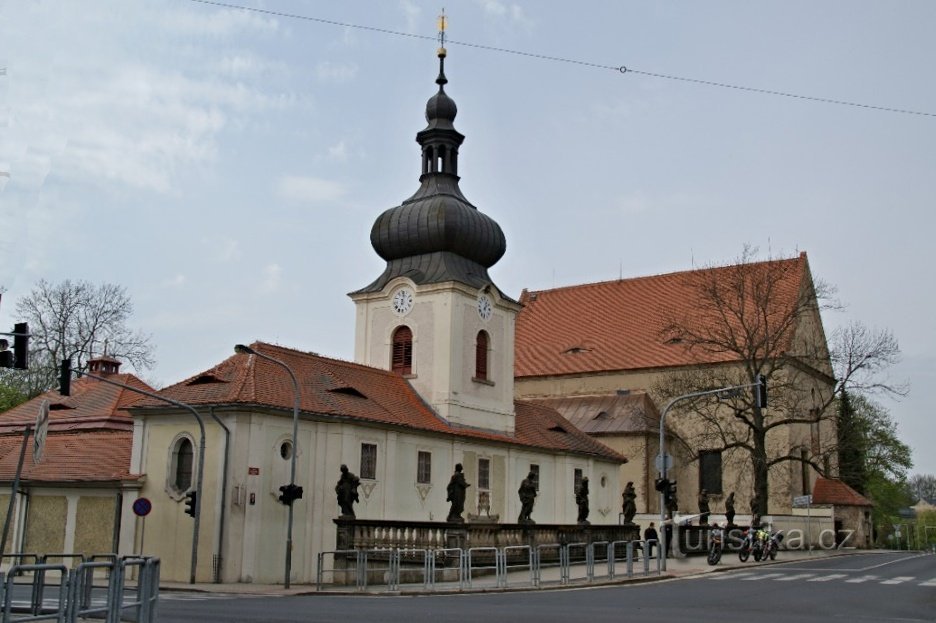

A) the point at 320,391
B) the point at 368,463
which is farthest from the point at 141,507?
the point at 368,463

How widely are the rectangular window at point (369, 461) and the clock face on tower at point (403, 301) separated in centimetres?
840

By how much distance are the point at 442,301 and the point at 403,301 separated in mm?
1942

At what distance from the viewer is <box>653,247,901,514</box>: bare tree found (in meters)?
45.5

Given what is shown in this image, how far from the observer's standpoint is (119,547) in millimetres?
31031

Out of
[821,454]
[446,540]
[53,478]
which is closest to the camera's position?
[446,540]

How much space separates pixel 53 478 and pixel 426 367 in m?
13.8

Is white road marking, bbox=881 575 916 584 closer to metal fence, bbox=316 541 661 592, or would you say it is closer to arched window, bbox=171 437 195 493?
metal fence, bbox=316 541 661 592

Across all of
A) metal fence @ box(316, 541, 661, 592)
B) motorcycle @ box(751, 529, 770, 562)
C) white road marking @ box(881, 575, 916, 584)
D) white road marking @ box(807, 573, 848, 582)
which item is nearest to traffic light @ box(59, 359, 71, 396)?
metal fence @ box(316, 541, 661, 592)

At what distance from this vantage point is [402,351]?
40.9 metres

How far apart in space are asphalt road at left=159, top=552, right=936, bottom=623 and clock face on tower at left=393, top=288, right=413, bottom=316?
17.0 m

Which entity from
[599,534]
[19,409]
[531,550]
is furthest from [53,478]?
[599,534]

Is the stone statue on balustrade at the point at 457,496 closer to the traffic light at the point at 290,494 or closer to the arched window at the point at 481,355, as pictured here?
the traffic light at the point at 290,494

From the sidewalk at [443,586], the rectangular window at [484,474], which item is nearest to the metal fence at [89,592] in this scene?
the sidewalk at [443,586]

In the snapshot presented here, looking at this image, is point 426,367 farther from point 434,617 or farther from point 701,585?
point 434,617
